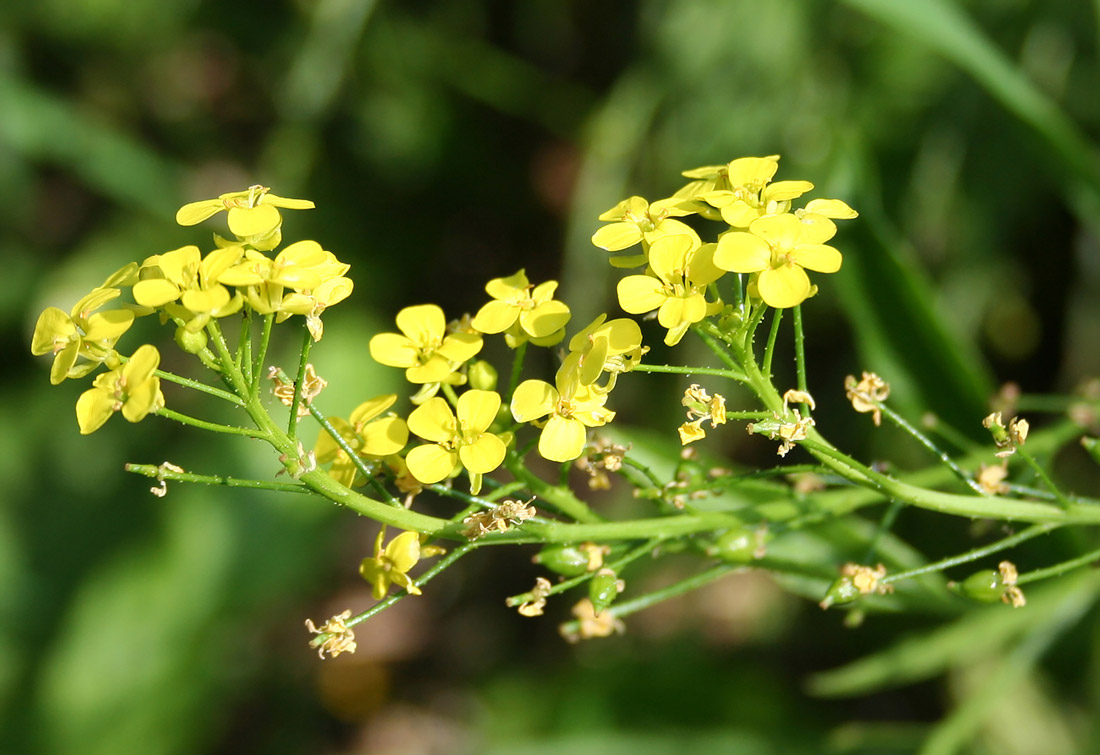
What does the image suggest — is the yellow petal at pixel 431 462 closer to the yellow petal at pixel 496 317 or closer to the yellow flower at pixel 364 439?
the yellow flower at pixel 364 439

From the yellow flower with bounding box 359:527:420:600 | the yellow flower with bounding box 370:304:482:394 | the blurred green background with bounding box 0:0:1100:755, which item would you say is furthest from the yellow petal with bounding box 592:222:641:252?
the blurred green background with bounding box 0:0:1100:755

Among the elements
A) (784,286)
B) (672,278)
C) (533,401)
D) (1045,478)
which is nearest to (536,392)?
(533,401)

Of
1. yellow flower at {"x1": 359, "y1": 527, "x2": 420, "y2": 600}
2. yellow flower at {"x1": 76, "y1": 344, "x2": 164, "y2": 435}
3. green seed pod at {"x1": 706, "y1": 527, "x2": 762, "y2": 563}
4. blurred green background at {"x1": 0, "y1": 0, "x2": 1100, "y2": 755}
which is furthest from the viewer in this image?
blurred green background at {"x1": 0, "y1": 0, "x2": 1100, "y2": 755}

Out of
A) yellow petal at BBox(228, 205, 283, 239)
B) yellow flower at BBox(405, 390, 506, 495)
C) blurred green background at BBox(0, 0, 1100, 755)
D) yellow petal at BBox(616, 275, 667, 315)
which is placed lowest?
yellow flower at BBox(405, 390, 506, 495)

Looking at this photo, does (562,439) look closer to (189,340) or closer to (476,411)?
(476,411)

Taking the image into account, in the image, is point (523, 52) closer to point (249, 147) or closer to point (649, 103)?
point (649, 103)

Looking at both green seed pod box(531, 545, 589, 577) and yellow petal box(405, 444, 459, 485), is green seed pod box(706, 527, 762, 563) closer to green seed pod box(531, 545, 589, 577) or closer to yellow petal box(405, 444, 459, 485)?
green seed pod box(531, 545, 589, 577)
